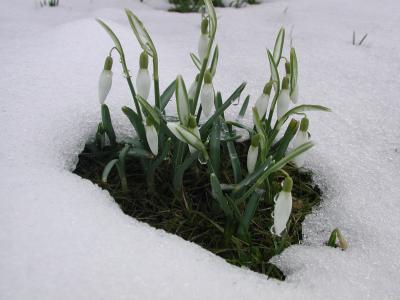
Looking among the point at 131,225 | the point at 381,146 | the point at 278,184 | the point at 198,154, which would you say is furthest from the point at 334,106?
the point at 131,225

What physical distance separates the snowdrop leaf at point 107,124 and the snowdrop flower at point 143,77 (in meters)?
0.15

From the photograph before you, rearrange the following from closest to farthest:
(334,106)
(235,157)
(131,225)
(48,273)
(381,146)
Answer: (48,273), (131,225), (235,157), (381,146), (334,106)

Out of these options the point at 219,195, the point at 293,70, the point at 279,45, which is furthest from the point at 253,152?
the point at 279,45

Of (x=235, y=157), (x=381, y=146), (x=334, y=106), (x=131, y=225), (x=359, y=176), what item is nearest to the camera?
(x=131, y=225)

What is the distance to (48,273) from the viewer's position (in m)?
0.90

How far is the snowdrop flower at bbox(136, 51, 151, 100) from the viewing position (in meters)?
1.04

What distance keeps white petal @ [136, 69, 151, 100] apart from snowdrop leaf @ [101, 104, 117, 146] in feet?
0.47

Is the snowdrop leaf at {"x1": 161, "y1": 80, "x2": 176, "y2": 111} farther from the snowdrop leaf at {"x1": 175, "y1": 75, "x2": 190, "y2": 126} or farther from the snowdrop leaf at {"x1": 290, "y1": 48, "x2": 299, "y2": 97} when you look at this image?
the snowdrop leaf at {"x1": 290, "y1": 48, "x2": 299, "y2": 97}

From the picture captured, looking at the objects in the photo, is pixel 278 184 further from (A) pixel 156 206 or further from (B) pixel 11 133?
(B) pixel 11 133

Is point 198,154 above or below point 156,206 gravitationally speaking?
above

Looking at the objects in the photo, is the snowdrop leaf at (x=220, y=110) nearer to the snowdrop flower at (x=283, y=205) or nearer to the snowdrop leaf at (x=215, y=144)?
the snowdrop leaf at (x=215, y=144)

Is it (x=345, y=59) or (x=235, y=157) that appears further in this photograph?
(x=345, y=59)

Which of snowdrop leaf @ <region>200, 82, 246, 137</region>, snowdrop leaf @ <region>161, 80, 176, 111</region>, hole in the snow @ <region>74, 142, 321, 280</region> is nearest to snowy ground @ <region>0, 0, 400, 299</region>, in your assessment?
hole in the snow @ <region>74, 142, 321, 280</region>

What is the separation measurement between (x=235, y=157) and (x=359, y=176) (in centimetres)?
36
